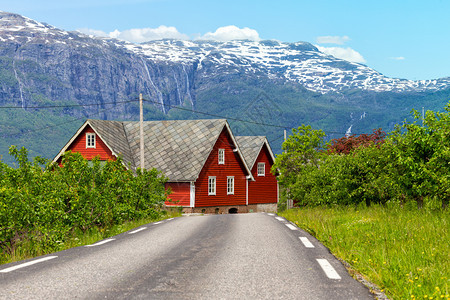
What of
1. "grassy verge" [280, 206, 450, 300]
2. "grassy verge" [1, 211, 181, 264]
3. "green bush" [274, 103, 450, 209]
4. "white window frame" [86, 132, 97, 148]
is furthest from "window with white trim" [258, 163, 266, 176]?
"grassy verge" [280, 206, 450, 300]

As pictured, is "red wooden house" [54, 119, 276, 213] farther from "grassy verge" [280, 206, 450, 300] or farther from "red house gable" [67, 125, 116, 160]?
"grassy verge" [280, 206, 450, 300]

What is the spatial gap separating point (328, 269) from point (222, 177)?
35.6m

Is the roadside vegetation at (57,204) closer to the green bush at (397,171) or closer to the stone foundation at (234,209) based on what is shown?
the green bush at (397,171)

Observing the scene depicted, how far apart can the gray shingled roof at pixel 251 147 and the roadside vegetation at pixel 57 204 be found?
1220 inches

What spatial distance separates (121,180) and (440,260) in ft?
38.0

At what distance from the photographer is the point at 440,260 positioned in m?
7.52

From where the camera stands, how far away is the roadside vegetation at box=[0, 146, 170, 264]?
1051 centimetres

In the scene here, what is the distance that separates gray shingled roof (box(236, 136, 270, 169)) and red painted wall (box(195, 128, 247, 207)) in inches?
151

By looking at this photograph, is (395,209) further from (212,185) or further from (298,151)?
(212,185)

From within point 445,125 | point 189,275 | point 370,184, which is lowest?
point 189,275

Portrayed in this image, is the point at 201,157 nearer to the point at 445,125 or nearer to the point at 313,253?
the point at 445,125

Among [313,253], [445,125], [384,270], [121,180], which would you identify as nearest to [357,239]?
[313,253]

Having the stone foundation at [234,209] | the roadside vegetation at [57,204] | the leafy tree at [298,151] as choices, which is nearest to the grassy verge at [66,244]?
the roadside vegetation at [57,204]

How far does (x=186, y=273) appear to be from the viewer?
7.12m
